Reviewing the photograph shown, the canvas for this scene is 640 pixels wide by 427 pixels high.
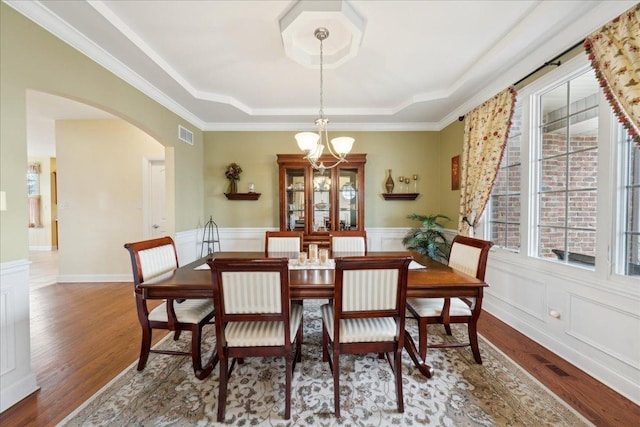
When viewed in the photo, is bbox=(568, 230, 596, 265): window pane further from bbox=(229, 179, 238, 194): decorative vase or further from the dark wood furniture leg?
bbox=(229, 179, 238, 194): decorative vase

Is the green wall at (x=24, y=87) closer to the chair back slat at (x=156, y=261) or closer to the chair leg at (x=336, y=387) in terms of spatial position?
the chair back slat at (x=156, y=261)

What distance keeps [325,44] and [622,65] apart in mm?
2022

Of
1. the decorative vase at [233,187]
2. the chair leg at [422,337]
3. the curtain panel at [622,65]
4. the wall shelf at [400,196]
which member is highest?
the curtain panel at [622,65]

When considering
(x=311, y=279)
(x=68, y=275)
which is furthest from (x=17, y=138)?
(x=68, y=275)

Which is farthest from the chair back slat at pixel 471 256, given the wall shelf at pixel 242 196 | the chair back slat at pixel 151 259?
the wall shelf at pixel 242 196

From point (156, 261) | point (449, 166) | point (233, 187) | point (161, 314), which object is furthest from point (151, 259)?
point (449, 166)

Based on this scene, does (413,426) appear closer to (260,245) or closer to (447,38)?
(447,38)

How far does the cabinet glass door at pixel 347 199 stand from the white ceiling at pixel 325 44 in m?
1.09

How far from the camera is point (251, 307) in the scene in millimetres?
1500

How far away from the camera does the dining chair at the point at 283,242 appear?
9.42ft

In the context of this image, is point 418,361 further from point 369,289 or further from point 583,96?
point 583,96

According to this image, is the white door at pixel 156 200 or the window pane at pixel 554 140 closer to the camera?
the window pane at pixel 554 140

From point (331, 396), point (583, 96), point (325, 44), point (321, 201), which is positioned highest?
point (325, 44)

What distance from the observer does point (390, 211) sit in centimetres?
435
